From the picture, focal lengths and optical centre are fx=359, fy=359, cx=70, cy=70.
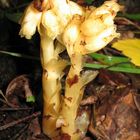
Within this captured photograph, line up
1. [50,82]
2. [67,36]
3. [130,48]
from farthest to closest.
→ [130,48] < [50,82] < [67,36]

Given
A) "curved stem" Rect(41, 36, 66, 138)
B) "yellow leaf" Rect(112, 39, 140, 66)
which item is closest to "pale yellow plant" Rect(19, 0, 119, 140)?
"curved stem" Rect(41, 36, 66, 138)

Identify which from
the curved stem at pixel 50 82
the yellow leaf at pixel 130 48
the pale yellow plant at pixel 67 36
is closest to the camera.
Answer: the pale yellow plant at pixel 67 36

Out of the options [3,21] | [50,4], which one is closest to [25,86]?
[3,21]

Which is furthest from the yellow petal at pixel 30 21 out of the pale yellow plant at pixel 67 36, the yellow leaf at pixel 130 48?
the yellow leaf at pixel 130 48

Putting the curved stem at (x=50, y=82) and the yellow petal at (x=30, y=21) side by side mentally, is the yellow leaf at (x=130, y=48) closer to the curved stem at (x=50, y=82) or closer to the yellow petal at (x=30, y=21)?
the curved stem at (x=50, y=82)

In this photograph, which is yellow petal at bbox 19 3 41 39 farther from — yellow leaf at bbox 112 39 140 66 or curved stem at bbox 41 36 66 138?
yellow leaf at bbox 112 39 140 66

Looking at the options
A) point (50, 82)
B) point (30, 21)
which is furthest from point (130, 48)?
point (30, 21)

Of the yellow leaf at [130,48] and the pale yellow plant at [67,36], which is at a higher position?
the pale yellow plant at [67,36]

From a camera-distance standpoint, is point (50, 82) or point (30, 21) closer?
point (30, 21)

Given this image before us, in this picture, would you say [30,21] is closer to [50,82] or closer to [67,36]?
[67,36]

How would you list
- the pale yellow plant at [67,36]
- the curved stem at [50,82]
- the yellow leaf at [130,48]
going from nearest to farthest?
the pale yellow plant at [67,36] → the curved stem at [50,82] → the yellow leaf at [130,48]
